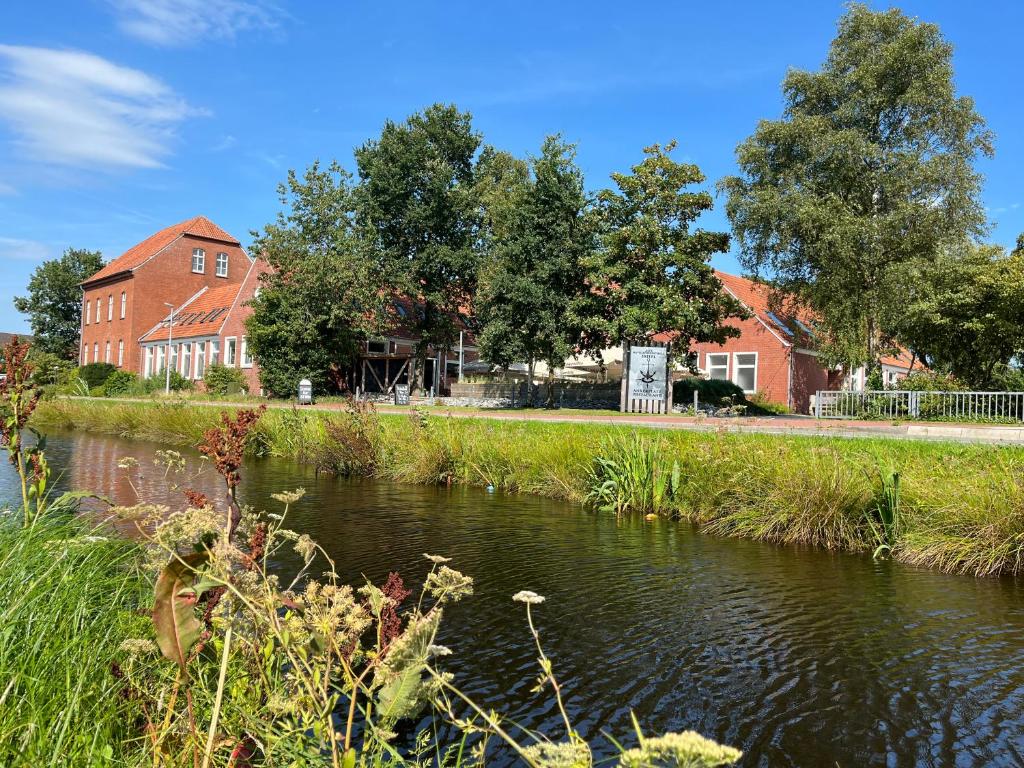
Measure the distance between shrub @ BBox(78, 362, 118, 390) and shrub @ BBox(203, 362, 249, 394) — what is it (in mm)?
11219

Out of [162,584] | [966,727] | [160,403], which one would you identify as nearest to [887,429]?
[966,727]

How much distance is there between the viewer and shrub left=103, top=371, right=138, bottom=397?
1771 inches

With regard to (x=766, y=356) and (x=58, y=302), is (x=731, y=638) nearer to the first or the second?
(x=766, y=356)

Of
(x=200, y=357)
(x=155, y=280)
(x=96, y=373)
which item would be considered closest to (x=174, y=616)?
(x=200, y=357)

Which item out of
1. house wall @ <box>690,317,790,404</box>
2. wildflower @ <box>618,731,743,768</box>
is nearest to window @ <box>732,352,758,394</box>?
house wall @ <box>690,317,790,404</box>

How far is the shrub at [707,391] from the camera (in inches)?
1228

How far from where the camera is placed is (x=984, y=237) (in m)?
28.2

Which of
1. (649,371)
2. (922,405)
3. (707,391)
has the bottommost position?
(922,405)

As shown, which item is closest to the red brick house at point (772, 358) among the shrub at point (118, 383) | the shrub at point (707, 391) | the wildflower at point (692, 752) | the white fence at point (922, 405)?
the shrub at point (707, 391)

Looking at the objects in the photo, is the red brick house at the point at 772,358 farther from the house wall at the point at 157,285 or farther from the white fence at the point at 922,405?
the house wall at the point at 157,285

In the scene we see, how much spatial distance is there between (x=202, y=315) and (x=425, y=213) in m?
20.4

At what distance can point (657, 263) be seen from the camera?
26.3 metres

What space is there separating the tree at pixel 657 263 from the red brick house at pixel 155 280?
30426mm

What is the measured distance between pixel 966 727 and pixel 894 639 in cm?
155
